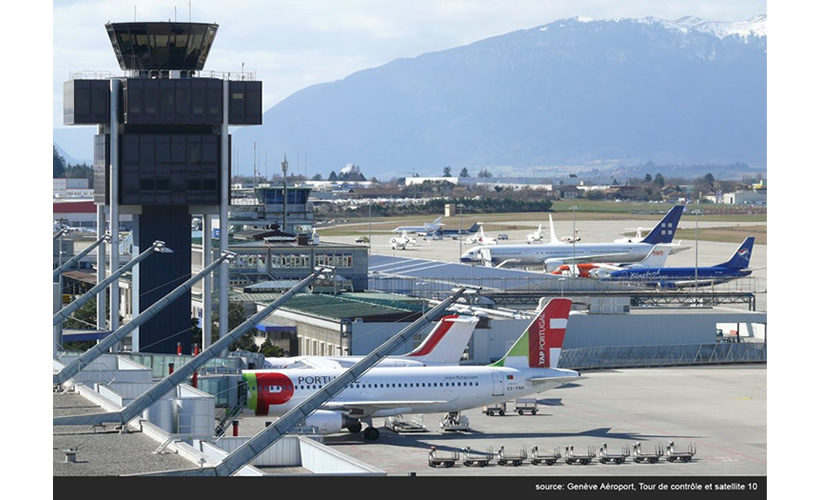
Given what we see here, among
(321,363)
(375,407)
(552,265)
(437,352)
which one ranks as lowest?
(375,407)

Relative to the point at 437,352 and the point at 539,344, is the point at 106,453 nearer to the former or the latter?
the point at 539,344

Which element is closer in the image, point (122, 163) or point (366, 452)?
point (366, 452)

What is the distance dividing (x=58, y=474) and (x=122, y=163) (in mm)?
45043

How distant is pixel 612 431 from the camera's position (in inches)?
2660

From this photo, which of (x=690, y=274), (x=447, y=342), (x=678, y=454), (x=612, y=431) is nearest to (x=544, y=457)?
(x=678, y=454)

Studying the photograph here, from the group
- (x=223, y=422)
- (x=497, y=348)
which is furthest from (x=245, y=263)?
(x=223, y=422)

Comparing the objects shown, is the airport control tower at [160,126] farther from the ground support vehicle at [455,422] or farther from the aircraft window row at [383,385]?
the ground support vehicle at [455,422]

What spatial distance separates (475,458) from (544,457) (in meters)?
2.97

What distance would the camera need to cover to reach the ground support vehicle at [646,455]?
58.8 meters

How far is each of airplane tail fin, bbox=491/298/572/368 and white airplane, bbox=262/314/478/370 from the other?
21.6 feet

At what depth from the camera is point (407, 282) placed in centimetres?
13250

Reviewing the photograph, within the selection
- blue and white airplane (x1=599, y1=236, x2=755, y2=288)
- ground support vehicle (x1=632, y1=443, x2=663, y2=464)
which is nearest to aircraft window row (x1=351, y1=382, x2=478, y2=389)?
ground support vehicle (x1=632, y1=443, x2=663, y2=464)

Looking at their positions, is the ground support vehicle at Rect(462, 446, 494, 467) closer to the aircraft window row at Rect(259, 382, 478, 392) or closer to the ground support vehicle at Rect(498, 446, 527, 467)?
the ground support vehicle at Rect(498, 446, 527, 467)
